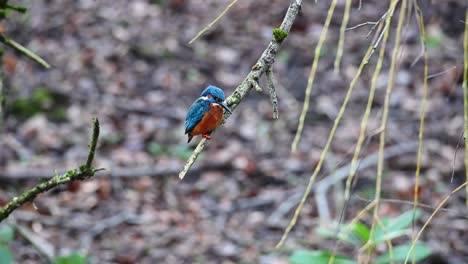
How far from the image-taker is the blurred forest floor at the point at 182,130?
208 inches

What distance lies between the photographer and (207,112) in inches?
78.9

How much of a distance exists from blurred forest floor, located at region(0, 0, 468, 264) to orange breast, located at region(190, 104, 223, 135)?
3.16 m

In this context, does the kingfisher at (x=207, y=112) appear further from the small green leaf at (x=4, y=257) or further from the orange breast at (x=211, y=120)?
the small green leaf at (x=4, y=257)

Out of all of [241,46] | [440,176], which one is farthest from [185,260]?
[241,46]

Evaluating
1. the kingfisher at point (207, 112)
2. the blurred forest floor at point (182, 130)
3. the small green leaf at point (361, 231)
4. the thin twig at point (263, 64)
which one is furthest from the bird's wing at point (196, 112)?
the blurred forest floor at point (182, 130)

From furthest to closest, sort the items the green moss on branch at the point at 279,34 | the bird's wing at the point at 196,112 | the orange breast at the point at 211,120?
the bird's wing at the point at 196,112 → the orange breast at the point at 211,120 → the green moss on branch at the point at 279,34

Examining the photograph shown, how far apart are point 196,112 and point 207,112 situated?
115 mm

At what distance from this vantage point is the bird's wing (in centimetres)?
204

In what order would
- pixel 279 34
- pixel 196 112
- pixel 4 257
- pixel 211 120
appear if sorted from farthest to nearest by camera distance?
pixel 4 257, pixel 196 112, pixel 211 120, pixel 279 34

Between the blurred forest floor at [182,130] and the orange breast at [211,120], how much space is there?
3.16 meters

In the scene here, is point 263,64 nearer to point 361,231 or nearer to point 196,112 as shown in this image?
point 196,112

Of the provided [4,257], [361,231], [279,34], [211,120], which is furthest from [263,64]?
[4,257]

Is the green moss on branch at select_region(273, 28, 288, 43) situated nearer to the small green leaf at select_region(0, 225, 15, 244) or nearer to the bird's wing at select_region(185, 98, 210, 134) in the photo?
the bird's wing at select_region(185, 98, 210, 134)

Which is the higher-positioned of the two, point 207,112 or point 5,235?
point 5,235
